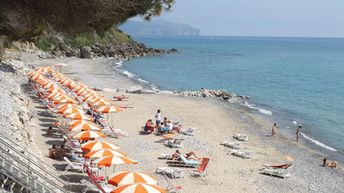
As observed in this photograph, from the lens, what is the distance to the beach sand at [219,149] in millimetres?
15844

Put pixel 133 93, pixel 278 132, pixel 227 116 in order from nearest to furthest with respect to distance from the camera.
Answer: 1. pixel 278 132
2. pixel 227 116
3. pixel 133 93

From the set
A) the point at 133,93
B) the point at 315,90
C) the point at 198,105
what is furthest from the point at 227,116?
the point at 315,90

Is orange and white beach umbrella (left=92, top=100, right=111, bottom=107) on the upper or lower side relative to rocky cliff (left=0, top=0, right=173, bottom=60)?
lower

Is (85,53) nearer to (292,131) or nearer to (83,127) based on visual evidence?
(292,131)

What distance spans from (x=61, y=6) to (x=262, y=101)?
32936mm

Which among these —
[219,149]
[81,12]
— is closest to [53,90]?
[219,149]

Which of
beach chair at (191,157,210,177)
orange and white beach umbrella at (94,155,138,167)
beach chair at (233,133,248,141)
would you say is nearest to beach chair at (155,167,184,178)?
beach chair at (191,157,210,177)

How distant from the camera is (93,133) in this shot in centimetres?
1611

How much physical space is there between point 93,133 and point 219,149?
22.1ft

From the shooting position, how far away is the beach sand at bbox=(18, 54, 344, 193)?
15.8 metres

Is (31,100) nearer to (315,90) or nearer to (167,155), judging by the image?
(167,155)

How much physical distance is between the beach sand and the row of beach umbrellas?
1120mm

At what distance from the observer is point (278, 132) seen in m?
26.8

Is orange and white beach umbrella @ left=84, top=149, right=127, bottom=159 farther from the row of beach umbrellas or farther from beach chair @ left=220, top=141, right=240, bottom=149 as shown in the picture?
beach chair @ left=220, top=141, right=240, bottom=149
